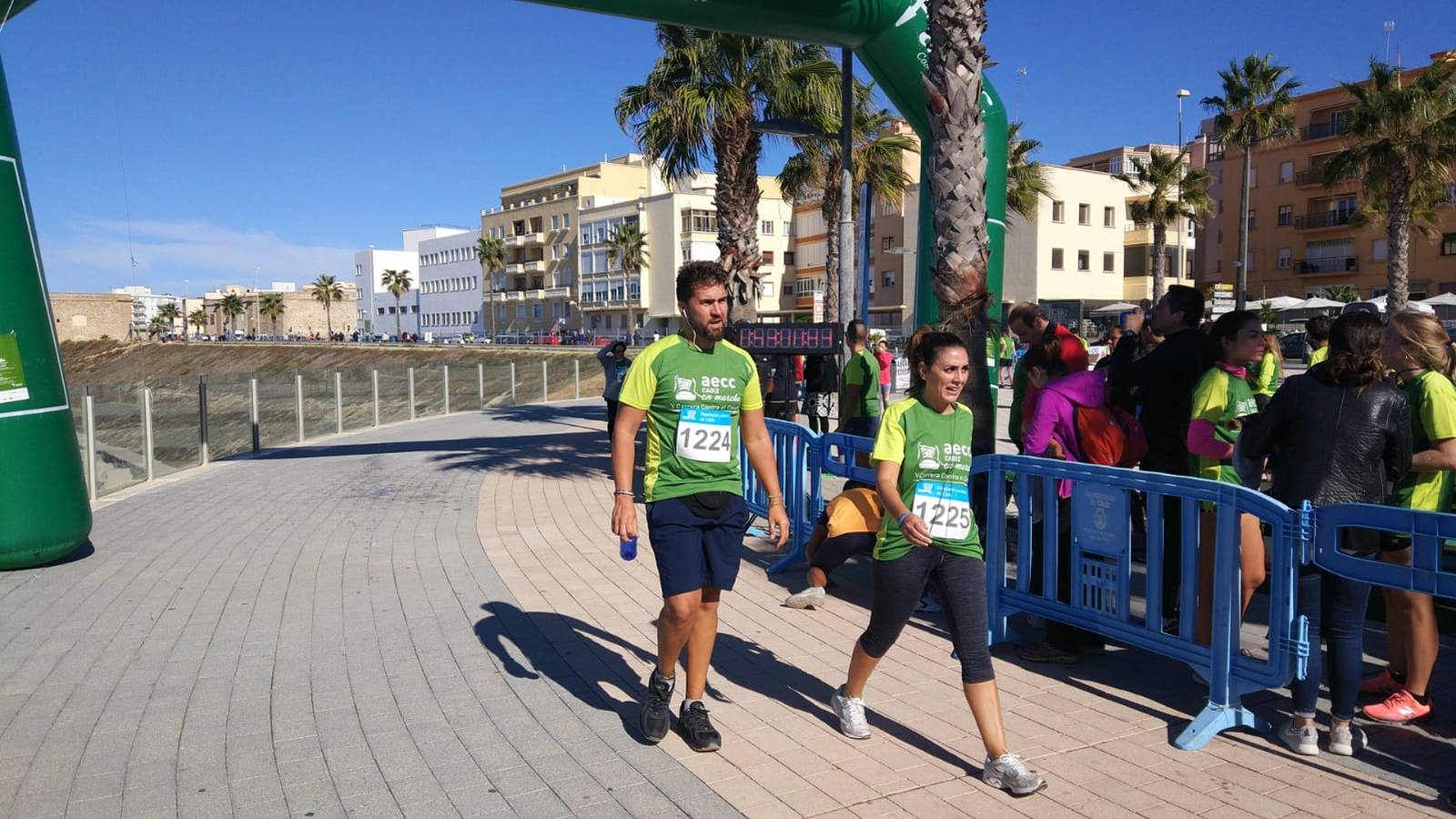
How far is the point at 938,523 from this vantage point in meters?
3.90

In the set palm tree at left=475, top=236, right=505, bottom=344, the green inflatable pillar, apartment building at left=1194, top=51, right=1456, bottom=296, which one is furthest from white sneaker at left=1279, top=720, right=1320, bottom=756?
palm tree at left=475, top=236, right=505, bottom=344

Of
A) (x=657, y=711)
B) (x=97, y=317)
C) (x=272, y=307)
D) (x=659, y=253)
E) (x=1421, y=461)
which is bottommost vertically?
(x=657, y=711)

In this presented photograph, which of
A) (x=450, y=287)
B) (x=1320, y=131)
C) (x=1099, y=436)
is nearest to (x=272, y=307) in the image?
(x=450, y=287)

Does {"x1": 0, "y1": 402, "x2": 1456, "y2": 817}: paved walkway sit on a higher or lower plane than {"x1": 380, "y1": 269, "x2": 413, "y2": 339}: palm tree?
lower

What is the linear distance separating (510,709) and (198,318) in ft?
548

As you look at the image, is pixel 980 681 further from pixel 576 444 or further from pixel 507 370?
pixel 507 370

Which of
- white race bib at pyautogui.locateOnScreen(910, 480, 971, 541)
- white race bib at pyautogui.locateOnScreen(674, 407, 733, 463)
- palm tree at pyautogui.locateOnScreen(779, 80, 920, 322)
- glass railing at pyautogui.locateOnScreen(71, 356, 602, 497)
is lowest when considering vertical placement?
glass railing at pyautogui.locateOnScreen(71, 356, 602, 497)

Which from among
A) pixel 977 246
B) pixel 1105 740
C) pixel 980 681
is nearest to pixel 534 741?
pixel 980 681

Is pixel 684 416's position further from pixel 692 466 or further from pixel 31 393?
pixel 31 393

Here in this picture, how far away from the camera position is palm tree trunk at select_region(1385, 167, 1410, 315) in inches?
1074

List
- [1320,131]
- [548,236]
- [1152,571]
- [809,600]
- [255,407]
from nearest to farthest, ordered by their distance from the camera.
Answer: [1152,571] → [809,600] → [255,407] → [1320,131] → [548,236]

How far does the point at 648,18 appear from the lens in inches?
382

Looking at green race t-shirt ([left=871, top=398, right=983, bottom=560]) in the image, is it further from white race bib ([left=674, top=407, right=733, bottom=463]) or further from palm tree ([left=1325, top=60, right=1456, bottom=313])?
palm tree ([left=1325, top=60, right=1456, bottom=313])

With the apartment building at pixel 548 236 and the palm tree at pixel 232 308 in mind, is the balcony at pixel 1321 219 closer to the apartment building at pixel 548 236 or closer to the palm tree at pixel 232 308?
the apartment building at pixel 548 236
